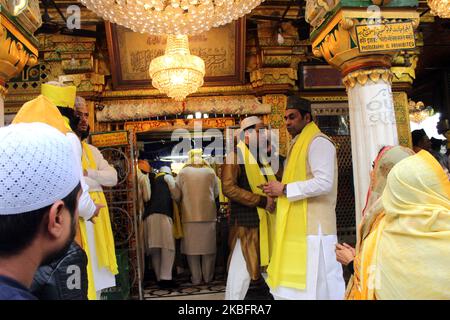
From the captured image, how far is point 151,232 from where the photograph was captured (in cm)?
455

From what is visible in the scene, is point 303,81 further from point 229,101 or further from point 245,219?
point 245,219

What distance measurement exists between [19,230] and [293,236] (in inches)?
76.9

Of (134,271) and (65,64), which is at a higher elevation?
(65,64)

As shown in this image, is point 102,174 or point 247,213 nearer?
point 102,174

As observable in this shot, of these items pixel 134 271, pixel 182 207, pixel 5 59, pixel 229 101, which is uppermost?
pixel 229 101

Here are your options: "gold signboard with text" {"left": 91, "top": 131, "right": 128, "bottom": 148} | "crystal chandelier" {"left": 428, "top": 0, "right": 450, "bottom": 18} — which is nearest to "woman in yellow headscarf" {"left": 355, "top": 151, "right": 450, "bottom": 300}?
"crystal chandelier" {"left": 428, "top": 0, "right": 450, "bottom": 18}

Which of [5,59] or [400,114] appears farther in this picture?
[400,114]

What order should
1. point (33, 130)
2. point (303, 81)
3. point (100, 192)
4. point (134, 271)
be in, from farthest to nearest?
point (303, 81) < point (134, 271) < point (100, 192) < point (33, 130)

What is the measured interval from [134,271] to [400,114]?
383 centimetres

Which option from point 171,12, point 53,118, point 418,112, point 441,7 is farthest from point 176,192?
point 418,112

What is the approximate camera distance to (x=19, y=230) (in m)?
0.72

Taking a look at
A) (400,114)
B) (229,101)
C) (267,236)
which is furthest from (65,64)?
(400,114)

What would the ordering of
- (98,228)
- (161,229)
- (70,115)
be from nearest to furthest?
(70,115) → (98,228) → (161,229)

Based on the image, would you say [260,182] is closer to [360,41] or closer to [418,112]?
[360,41]
